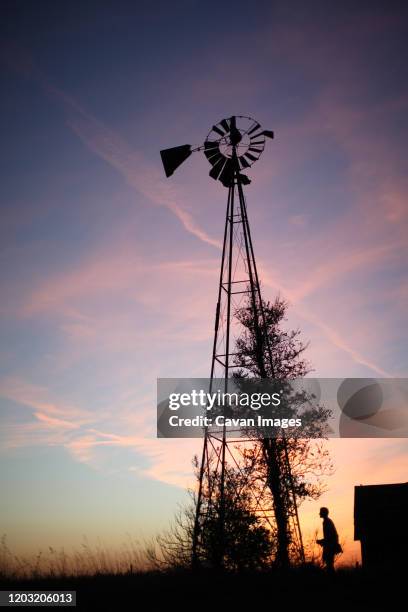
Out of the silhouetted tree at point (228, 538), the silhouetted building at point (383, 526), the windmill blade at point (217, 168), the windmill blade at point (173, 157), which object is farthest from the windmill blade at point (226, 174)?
the silhouetted building at point (383, 526)

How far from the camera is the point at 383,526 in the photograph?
27734mm

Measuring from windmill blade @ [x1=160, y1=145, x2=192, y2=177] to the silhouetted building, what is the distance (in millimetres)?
21218

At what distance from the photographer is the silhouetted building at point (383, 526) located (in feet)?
88.3

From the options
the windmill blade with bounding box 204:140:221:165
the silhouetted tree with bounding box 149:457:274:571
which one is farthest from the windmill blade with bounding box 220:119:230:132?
the silhouetted tree with bounding box 149:457:274:571

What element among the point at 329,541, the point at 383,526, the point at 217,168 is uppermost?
the point at 217,168

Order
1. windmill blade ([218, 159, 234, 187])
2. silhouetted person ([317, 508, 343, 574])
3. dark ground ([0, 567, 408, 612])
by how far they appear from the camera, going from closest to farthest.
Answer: dark ground ([0, 567, 408, 612]), silhouetted person ([317, 508, 343, 574]), windmill blade ([218, 159, 234, 187])

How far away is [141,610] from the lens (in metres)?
9.80

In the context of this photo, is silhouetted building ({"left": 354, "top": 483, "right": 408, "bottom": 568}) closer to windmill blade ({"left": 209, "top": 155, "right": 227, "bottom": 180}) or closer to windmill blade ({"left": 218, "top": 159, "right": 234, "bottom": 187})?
windmill blade ({"left": 218, "top": 159, "right": 234, "bottom": 187})

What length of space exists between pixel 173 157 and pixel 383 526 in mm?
21944

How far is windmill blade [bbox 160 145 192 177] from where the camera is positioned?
19.4m

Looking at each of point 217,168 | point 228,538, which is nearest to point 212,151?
point 217,168

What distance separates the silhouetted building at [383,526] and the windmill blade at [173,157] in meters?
21.2

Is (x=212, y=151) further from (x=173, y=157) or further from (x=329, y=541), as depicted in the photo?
(x=329, y=541)

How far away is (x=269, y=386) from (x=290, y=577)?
7.09m
